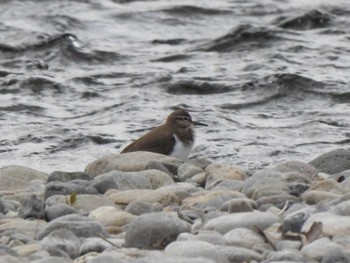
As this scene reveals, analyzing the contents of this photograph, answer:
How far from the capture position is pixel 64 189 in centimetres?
727

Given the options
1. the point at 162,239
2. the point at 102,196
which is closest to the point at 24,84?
the point at 102,196

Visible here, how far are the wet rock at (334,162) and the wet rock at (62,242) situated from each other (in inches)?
132

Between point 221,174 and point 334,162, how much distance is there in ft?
3.61

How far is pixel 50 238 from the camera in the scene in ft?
18.7

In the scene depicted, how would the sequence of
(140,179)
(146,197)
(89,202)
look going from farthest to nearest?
(140,179) < (146,197) < (89,202)

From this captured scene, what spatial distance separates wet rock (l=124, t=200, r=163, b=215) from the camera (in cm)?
664

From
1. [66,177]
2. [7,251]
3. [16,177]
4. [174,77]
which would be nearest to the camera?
[7,251]

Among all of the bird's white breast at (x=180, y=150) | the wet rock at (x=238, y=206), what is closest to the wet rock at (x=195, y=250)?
the wet rock at (x=238, y=206)

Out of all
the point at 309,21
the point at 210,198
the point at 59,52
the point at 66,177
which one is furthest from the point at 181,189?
the point at 309,21

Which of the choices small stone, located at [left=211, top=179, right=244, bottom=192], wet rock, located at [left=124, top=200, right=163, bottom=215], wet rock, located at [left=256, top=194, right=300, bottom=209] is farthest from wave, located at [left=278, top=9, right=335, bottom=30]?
wet rock, located at [left=124, top=200, right=163, bottom=215]

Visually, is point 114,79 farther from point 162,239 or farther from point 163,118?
point 162,239

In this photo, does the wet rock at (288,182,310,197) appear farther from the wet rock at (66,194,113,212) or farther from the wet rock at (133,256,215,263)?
the wet rock at (133,256,215,263)

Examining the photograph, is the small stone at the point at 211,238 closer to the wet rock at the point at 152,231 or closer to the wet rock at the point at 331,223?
the wet rock at the point at 152,231

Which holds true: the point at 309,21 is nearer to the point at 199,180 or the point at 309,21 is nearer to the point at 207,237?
the point at 199,180
